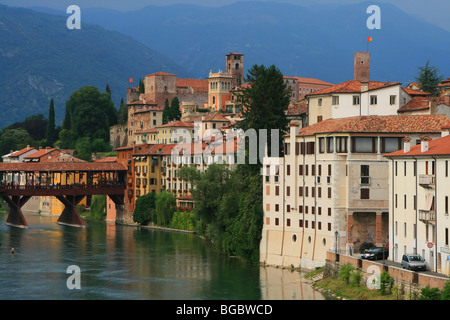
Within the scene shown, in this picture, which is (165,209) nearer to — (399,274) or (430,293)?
(399,274)

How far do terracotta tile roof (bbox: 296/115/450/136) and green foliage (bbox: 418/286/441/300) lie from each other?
17.1 meters

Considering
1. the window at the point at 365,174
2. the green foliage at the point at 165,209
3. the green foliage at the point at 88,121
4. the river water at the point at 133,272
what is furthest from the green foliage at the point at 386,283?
the green foliage at the point at 88,121

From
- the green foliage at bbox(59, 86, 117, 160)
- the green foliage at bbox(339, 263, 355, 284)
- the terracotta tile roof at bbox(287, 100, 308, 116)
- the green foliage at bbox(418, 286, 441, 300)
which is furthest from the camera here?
the green foliage at bbox(59, 86, 117, 160)

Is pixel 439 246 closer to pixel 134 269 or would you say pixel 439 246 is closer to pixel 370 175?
pixel 370 175

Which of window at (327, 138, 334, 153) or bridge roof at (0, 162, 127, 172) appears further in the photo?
bridge roof at (0, 162, 127, 172)

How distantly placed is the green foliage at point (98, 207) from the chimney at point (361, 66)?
1961 inches

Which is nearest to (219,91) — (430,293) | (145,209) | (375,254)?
(145,209)

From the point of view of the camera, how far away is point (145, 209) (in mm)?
103688

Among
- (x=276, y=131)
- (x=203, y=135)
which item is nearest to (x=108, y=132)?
(x=203, y=135)

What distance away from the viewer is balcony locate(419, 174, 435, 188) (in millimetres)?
45688

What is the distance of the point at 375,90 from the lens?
67.6 meters

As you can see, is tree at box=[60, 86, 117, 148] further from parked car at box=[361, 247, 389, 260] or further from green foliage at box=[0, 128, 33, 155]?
parked car at box=[361, 247, 389, 260]

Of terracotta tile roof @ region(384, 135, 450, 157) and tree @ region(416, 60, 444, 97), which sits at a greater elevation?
tree @ region(416, 60, 444, 97)

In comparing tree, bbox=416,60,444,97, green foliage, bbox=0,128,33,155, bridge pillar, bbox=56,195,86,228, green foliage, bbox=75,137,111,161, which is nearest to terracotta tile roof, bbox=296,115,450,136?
tree, bbox=416,60,444,97
